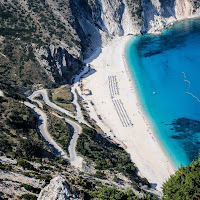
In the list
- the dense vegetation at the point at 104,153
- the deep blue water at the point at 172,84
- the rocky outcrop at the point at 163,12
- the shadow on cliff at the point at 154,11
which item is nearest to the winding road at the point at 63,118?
the dense vegetation at the point at 104,153

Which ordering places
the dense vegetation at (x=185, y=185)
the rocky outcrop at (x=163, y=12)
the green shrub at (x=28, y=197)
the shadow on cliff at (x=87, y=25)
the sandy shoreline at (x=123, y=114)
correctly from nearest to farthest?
1. the green shrub at (x=28, y=197)
2. the dense vegetation at (x=185, y=185)
3. the sandy shoreline at (x=123, y=114)
4. the shadow on cliff at (x=87, y=25)
5. the rocky outcrop at (x=163, y=12)

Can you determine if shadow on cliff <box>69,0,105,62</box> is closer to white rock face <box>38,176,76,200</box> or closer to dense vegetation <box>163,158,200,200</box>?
dense vegetation <box>163,158,200,200</box>

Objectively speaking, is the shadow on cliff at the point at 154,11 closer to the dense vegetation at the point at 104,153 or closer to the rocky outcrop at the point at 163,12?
the rocky outcrop at the point at 163,12

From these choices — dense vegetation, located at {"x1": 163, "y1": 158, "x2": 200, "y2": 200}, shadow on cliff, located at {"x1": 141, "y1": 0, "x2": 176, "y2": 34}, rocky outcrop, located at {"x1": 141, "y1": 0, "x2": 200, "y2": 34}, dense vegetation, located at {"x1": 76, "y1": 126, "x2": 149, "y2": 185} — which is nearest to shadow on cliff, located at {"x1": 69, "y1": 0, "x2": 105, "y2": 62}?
shadow on cliff, located at {"x1": 141, "y1": 0, "x2": 176, "y2": 34}

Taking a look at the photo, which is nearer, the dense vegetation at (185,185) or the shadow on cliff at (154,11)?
the dense vegetation at (185,185)

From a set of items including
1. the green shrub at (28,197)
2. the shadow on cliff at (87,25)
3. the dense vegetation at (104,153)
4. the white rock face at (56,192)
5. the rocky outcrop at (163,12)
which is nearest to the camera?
the white rock face at (56,192)

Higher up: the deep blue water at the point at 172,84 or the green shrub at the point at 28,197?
the deep blue water at the point at 172,84

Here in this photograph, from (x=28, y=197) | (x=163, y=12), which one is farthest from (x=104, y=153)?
(x=163, y=12)

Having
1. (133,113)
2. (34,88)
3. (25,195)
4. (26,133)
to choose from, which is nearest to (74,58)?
(34,88)
